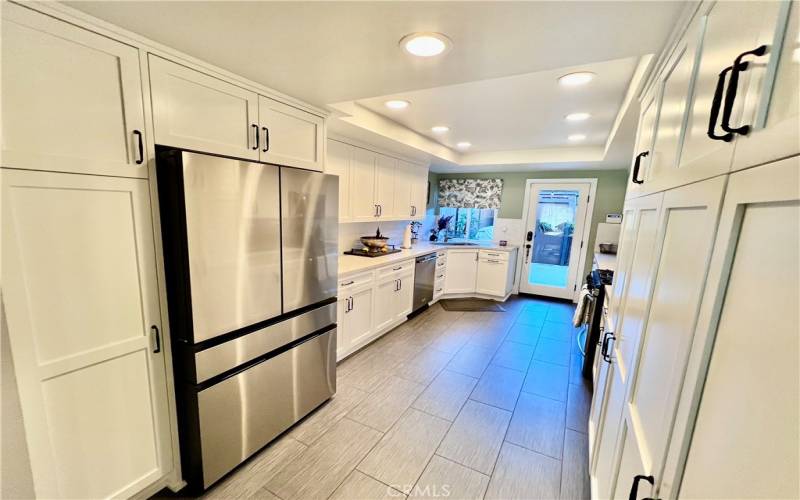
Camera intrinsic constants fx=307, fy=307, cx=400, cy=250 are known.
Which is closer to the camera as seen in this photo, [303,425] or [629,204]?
[629,204]

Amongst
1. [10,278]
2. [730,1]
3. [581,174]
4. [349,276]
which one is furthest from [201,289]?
Answer: [581,174]

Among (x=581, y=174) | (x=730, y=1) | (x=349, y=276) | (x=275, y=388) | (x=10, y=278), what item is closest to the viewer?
(x=730, y=1)

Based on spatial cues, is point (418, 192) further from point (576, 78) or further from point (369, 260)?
point (576, 78)

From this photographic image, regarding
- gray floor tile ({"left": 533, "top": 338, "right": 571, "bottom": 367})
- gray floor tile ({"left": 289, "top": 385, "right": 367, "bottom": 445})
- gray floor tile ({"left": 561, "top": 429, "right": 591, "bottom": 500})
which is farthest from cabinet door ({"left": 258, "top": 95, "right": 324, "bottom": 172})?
gray floor tile ({"left": 533, "top": 338, "right": 571, "bottom": 367})

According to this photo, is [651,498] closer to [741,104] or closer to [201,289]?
[741,104]

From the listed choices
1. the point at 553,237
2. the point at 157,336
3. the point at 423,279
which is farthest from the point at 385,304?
the point at 553,237

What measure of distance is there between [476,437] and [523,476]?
0.37m

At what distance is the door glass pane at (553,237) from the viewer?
517 centimetres

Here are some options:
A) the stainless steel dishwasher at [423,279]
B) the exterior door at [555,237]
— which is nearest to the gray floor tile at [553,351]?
the stainless steel dishwasher at [423,279]

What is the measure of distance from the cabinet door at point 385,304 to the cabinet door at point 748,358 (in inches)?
114

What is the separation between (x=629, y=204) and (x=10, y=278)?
275 centimetres

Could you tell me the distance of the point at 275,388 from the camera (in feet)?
6.40

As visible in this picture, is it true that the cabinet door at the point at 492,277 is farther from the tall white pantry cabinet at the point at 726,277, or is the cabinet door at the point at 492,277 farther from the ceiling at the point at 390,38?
the tall white pantry cabinet at the point at 726,277

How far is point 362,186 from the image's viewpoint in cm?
351
